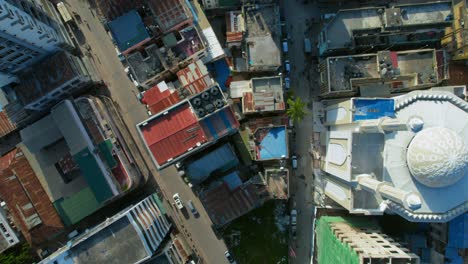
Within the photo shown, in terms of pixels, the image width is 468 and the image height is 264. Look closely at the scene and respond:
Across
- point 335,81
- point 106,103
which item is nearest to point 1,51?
point 106,103

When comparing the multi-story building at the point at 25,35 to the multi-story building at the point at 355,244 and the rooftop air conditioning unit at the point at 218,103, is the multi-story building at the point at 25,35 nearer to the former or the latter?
the rooftop air conditioning unit at the point at 218,103

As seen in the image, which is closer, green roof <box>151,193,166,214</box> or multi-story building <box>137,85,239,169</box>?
multi-story building <box>137,85,239,169</box>

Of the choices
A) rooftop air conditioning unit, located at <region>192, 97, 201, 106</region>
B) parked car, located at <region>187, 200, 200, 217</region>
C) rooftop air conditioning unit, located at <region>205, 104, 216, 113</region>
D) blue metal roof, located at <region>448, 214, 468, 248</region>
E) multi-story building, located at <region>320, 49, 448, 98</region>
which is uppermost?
rooftop air conditioning unit, located at <region>192, 97, 201, 106</region>

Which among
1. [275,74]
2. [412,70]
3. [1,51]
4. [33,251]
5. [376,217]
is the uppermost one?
[1,51]

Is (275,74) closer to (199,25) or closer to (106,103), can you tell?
(199,25)

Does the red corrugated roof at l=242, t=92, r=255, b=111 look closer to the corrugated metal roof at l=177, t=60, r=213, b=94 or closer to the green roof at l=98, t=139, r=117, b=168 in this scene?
the corrugated metal roof at l=177, t=60, r=213, b=94

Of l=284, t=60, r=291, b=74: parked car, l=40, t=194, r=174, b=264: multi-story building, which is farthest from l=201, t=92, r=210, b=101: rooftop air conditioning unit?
l=284, t=60, r=291, b=74: parked car

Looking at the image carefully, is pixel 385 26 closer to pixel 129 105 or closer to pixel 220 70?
pixel 220 70
